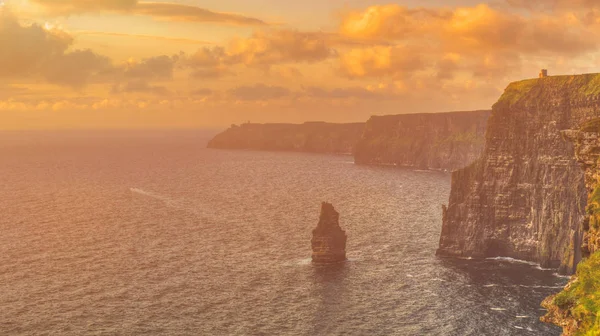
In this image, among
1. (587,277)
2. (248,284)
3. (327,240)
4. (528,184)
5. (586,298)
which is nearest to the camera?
(586,298)

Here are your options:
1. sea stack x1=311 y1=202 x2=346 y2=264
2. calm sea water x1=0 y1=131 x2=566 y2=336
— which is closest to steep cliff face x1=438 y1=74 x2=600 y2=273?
calm sea water x1=0 y1=131 x2=566 y2=336

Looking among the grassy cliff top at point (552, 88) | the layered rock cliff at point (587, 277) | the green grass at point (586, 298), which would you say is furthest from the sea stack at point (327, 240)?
the green grass at point (586, 298)

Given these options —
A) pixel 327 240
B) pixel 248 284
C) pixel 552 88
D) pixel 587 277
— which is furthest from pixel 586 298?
pixel 552 88

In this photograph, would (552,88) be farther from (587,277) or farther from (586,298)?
(586,298)

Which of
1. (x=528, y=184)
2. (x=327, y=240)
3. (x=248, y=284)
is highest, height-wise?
(x=528, y=184)

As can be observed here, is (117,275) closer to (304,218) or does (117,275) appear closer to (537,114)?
(304,218)

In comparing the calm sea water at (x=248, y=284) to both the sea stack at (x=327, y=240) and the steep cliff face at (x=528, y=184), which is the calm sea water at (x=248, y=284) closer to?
the sea stack at (x=327, y=240)

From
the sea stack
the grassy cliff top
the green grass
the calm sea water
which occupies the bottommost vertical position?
the calm sea water

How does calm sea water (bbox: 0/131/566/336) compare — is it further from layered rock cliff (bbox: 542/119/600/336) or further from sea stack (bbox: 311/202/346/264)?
layered rock cliff (bbox: 542/119/600/336)
